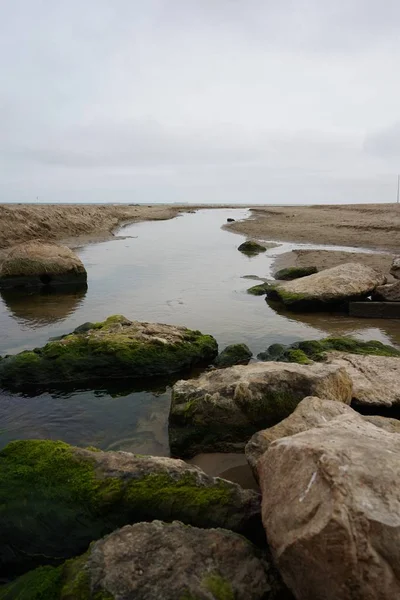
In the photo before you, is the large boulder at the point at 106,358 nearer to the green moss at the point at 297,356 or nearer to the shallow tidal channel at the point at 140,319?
the shallow tidal channel at the point at 140,319

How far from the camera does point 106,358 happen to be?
26.0 feet

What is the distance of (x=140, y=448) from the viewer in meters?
5.74

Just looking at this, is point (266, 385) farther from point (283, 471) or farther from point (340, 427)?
point (283, 471)

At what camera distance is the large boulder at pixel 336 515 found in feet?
8.09

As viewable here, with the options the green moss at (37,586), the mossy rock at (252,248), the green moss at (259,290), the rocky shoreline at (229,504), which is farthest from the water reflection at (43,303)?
the mossy rock at (252,248)

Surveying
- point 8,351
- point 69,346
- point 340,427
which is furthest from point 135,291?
point 340,427

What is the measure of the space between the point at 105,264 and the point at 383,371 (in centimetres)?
1681

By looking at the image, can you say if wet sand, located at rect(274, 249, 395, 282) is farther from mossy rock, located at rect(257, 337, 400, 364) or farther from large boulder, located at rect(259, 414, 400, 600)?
large boulder, located at rect(259, 414, 400, 600)

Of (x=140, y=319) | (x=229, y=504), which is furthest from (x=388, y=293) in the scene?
(x=229, y=504)

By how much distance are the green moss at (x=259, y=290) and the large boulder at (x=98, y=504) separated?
1085cm

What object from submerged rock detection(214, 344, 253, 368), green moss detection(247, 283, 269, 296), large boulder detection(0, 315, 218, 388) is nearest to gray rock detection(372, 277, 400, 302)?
green moss detection(247, 283, 269, 296)

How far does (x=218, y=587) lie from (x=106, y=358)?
5.32 metres

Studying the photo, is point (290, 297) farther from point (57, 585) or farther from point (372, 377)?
point (57, 585)

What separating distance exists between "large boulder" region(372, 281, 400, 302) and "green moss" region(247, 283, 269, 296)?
364 cm
